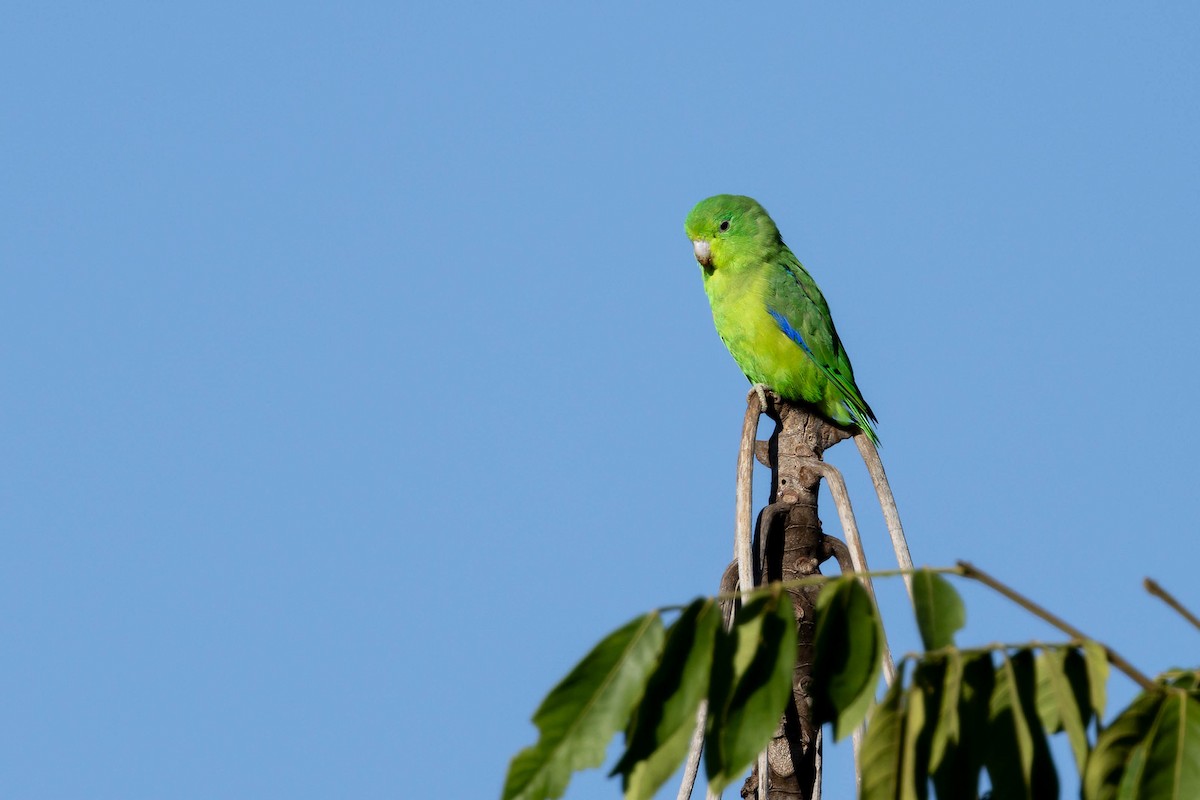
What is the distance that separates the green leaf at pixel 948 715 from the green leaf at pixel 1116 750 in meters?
0.23

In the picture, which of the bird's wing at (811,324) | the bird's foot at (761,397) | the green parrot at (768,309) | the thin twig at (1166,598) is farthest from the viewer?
the bird's wing at (811,324)

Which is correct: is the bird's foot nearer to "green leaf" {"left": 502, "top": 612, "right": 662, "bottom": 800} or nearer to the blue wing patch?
the blue wing patch

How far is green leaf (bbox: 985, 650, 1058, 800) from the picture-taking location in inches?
96.4

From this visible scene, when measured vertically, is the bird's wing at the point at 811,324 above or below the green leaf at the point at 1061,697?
above

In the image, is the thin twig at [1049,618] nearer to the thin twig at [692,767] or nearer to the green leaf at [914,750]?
the green leaf at [914,750]

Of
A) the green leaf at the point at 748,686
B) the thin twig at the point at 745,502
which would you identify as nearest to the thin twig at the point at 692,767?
the thin twig at the point at 745,502

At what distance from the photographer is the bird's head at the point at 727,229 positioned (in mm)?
9148

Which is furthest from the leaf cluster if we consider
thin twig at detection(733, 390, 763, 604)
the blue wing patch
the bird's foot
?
the blue wing patch

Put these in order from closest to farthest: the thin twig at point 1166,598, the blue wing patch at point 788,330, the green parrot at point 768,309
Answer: the thin twig at point 1166,598 → the green parrot at point 768,309 → the blue wing patch at point 788,330

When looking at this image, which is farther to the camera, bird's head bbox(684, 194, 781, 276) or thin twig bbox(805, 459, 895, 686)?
bird's head bbox(684, 194, 781, 276)

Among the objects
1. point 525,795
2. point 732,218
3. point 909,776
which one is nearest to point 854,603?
point 909,776

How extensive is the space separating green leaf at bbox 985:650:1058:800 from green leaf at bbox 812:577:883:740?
0.74ft

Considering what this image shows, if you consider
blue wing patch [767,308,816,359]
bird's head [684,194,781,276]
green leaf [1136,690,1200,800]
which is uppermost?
bird's head [684,194,781,276]

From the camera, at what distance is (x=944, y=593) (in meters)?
2.51
